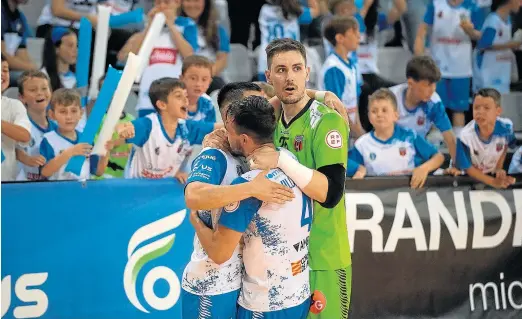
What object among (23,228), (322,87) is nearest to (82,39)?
(23,228)

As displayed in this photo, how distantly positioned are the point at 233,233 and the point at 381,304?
3101 millimetres

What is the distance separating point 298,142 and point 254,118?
59cm

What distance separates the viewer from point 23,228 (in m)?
6.31

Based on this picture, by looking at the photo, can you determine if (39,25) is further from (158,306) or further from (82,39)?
(158,306)

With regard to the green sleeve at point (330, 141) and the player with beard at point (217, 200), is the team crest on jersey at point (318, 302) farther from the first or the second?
the green sleeve at point (330, 141)

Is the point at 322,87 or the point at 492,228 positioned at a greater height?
the point at 322,87

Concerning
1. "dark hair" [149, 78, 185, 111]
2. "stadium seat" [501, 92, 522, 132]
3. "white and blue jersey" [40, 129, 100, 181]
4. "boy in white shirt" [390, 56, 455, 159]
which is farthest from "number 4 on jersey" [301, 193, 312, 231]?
"stadium seat" [501, 92, 522, 132]

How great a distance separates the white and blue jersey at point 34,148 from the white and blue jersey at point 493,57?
5.43 meters

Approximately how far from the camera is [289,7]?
371 inches

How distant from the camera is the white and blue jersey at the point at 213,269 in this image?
153 inches

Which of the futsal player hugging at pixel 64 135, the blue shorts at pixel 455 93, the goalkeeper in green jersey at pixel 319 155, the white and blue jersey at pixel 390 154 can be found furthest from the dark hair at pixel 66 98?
the blue shorts at pixel 455 93

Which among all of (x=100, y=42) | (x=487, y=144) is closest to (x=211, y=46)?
(x=100, y=42)

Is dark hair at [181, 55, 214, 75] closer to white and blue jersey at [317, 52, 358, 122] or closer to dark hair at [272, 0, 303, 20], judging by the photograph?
white and blue jersey at [317, 52, 358, 122]

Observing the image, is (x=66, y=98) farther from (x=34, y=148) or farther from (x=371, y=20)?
(x=371, y=20)
